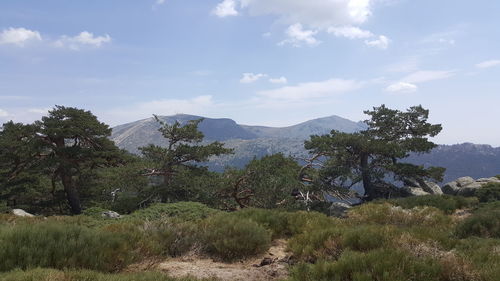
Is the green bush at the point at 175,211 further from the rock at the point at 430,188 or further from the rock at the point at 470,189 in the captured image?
the rock at the point at 430,188

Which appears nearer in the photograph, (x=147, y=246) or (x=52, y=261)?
(x=52, y=261)

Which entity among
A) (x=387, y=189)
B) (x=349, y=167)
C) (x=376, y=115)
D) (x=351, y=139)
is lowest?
(x=387, y=189)

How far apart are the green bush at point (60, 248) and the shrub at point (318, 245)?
3.28 metres

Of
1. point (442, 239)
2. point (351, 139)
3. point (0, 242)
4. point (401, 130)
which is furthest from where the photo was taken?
point (401, 130)

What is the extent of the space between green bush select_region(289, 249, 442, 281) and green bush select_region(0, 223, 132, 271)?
3.17m

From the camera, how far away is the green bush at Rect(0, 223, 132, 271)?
5.34 metres

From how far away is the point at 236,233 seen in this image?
764 cm

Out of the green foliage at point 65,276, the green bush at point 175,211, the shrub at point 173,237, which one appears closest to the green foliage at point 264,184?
the green bush at point 175,211

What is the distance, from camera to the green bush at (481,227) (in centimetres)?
979

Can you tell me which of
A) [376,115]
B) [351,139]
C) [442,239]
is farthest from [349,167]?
[442,239]

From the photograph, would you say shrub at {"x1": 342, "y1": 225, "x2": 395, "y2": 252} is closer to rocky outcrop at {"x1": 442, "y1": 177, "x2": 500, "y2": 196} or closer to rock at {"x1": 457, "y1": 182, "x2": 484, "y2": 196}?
rocky outcrop at {"x1": 442, "y1": 177, "x2": 500, "y2": 196}

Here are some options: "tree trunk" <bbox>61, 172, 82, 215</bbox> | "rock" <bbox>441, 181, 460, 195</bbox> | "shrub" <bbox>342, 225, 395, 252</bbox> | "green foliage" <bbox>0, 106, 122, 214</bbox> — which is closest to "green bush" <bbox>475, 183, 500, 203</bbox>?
"rock" <bbox>441, 181, 460, 195</bbox>

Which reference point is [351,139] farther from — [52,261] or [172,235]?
[52,261]

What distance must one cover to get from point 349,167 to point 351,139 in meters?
2.53
